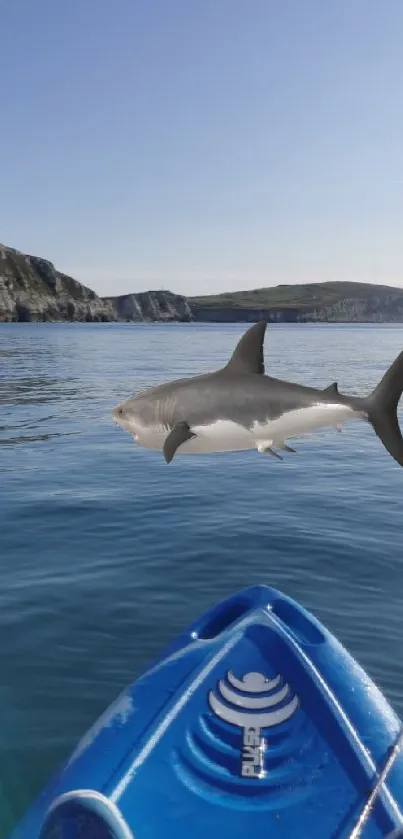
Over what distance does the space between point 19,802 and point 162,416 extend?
620 centimetres

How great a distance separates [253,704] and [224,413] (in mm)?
4836

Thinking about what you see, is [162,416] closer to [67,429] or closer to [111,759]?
[111,759]

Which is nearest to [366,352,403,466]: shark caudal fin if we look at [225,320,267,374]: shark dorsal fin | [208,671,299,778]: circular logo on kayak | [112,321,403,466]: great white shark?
[112,321,403,466]: great white shark

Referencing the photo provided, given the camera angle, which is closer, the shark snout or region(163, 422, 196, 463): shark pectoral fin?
region(163, 422, 196, 463): shark pectoral fin

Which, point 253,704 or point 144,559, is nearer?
point 253,704

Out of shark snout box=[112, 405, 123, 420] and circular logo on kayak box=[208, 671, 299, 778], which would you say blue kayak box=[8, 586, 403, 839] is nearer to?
circular logo on kayak box=[208, 671, 299, 778]

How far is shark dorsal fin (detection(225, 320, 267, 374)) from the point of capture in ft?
9.99

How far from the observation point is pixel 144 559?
13.5m

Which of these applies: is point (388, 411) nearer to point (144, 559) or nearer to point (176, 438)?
point (176, 438)

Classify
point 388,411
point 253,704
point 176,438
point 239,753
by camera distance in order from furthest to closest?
point 253,704 → point 239,753 → point 388,411 → point 176,438

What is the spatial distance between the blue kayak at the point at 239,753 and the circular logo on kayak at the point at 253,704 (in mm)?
10

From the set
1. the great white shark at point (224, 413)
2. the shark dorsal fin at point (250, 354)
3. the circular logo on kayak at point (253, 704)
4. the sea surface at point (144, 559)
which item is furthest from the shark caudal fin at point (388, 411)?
the sea surface at point (144, 559)

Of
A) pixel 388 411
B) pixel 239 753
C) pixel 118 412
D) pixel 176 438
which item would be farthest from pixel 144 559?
pixel 176 438

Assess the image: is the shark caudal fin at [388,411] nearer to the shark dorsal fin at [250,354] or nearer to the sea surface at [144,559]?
the shark dorsal fin at [250,354]
